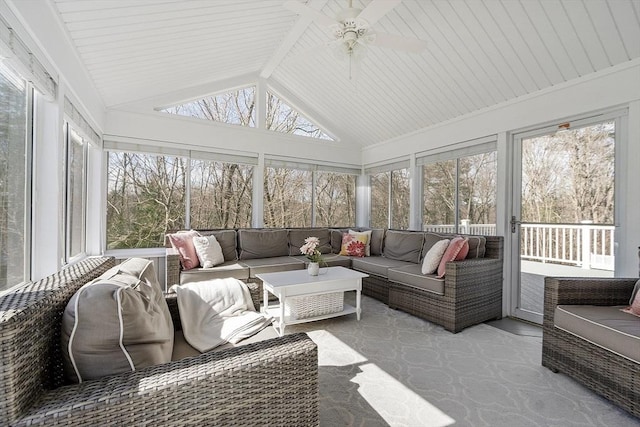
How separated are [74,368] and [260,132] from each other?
4450mm

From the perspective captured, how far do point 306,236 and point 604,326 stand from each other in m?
3.72

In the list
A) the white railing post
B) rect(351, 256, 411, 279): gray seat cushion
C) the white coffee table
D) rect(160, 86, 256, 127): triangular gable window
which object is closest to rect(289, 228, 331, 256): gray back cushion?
rect(351, 256, 411, 279): gray seat cushion

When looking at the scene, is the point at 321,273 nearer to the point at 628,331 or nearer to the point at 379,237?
the point at 379,237

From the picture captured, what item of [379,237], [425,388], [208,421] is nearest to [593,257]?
[425,388]

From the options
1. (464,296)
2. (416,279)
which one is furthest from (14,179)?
(464,296)

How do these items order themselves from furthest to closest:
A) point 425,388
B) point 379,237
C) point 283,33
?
point 379,237, point 283,33, point 425,388

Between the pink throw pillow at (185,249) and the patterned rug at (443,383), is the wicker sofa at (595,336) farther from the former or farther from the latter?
the pink throw pillow at (185,249)

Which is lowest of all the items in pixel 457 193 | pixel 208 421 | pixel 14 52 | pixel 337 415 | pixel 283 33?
pixel 337 415

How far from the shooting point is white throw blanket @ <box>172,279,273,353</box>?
1.68 m

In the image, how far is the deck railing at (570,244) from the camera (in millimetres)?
Result: 2898

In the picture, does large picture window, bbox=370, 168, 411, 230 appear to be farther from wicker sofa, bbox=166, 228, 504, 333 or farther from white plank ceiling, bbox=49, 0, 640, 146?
white plank ceiling, bbox=49, 0, 640, 146

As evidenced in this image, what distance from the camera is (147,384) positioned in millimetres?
947

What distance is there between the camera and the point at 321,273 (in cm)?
341

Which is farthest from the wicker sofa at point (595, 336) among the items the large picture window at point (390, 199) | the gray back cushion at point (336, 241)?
the gray back cushion at point (336, 241)
